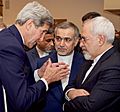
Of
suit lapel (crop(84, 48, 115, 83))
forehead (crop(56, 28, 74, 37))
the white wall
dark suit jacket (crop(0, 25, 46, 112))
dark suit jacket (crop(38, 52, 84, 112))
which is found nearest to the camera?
dark suit jacket (crop(0, 25, 46, 112))

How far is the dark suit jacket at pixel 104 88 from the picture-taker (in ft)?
5.28

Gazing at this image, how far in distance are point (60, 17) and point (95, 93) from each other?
366cm

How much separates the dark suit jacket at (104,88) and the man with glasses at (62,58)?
35 cm

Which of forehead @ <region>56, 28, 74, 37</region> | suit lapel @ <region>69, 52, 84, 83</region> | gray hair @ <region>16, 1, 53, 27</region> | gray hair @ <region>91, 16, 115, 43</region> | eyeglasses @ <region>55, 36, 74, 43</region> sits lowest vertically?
suit lapel @ <region>69, 52, 84, 83</region>

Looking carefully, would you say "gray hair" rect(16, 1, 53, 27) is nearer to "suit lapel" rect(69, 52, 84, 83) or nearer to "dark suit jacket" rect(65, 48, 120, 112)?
"dark suit jacket" rect(65, 48, 120, 112)

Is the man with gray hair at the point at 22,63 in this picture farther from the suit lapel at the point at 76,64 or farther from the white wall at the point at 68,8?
the white wall at the point at 68,8

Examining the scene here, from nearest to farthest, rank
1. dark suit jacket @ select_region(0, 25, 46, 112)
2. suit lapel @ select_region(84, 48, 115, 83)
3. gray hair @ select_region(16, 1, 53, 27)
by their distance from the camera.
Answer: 1. dark suit jacket @ select_region(0, 25, 46, 112)
2. gray hair @ select_region(16, 1, 53, 27)
3. suit lapel @ select_region(84, 48, 115, 83)

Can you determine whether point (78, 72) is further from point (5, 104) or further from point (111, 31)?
point (5, 104)

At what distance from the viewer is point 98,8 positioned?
4918 mm

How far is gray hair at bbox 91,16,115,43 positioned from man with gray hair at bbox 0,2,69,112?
0.90ft

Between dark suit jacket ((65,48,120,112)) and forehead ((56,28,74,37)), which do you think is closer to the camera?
dark suit jacket ((65,48,120,112))

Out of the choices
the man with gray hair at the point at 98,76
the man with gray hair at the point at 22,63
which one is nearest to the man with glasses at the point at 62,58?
the man with gray hair at the point at 98,76

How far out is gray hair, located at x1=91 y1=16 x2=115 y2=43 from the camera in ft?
5.69

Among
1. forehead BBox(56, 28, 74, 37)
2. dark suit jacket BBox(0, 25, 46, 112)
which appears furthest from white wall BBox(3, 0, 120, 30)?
dark suit jacket BBox(0, 25, 46, 112)
